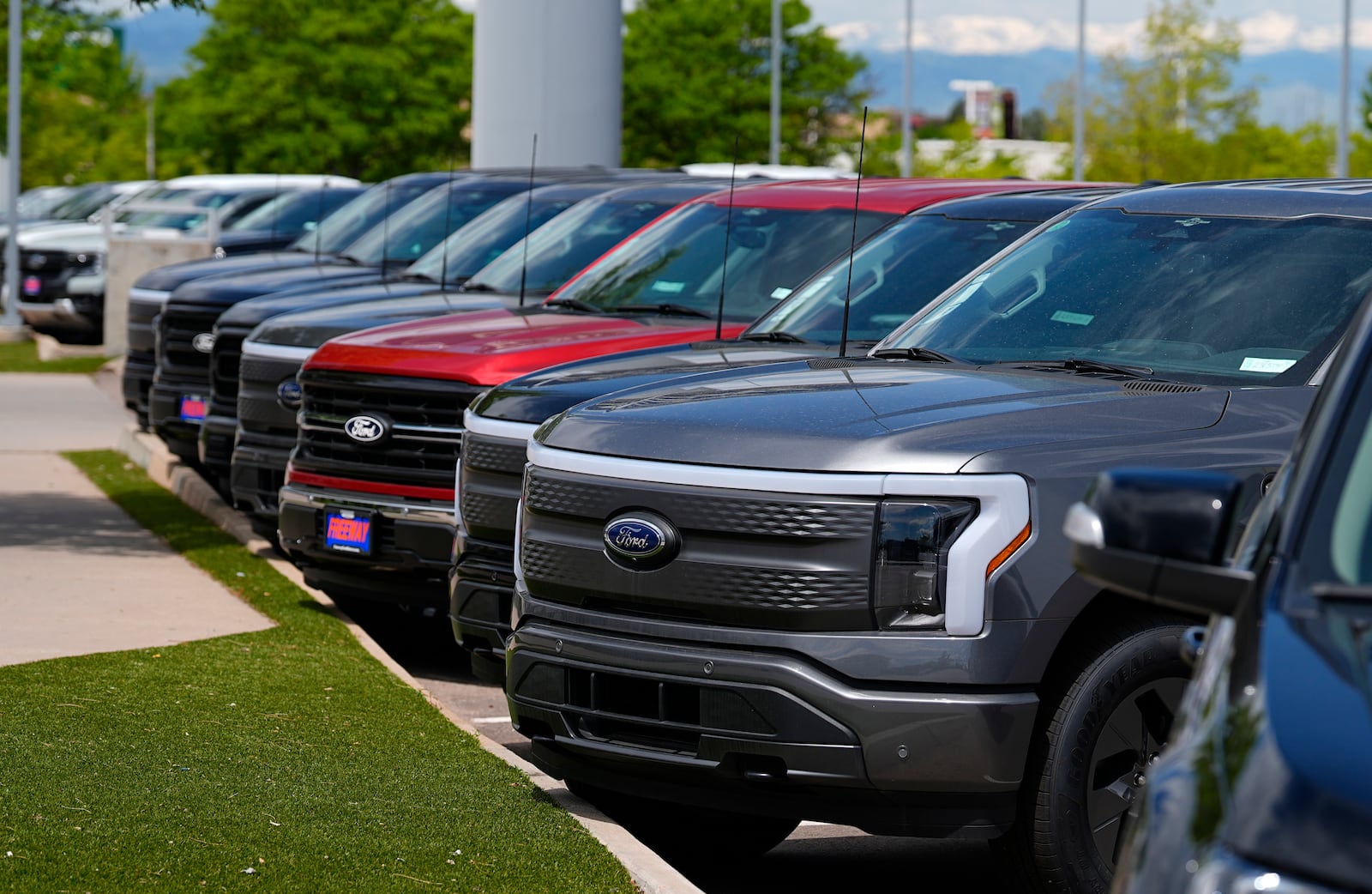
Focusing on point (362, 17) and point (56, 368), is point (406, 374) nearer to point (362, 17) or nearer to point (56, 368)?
point (56, 368)

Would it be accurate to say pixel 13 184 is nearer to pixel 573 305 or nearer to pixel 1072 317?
pixel 573 305

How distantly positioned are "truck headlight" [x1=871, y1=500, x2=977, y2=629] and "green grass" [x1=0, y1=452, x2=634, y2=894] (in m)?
1.08

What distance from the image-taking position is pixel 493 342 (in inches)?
343

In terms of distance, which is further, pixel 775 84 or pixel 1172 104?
pixel 1172 104

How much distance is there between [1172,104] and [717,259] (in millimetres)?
57205

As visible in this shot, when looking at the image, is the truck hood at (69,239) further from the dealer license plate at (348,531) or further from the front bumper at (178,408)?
the dealer license plate at (348,531)

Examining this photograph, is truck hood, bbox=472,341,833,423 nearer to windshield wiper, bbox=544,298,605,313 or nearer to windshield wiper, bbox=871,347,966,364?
windshield wiper, bbox=871,347,966,364

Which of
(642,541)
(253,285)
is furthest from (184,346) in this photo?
(642,541)

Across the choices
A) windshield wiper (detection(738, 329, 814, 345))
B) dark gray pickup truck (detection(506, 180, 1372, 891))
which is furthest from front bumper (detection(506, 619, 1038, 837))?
windshield wiper (detection(738, 329, 814, 345))

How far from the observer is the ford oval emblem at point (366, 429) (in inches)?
349

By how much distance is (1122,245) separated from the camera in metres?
6.30

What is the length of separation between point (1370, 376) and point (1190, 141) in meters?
59.7

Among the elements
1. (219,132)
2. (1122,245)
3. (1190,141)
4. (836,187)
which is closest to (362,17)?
(219,132)

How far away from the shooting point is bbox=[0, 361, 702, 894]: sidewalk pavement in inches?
269
